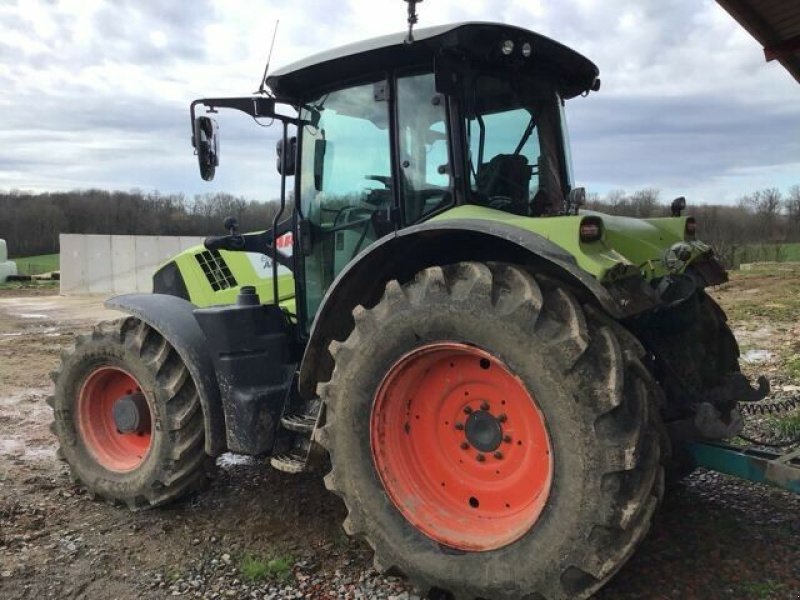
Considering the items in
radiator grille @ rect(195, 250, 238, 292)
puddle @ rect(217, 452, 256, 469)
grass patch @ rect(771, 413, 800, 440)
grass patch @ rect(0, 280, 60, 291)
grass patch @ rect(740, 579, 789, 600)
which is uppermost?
radiator grille @ rect(195, 250, 238, 292)

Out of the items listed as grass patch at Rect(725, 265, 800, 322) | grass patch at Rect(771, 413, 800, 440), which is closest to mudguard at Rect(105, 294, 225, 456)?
grass patch at Rect(771, 413, 800, 440)

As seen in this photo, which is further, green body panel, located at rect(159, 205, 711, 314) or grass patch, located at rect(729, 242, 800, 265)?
grass patch, located at rect(729, 242, 800, 265)

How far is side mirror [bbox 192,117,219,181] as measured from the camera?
3.91 metres

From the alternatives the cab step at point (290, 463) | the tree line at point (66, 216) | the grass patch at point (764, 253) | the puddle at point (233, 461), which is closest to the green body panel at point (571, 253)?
the cab step at point (290, 463)

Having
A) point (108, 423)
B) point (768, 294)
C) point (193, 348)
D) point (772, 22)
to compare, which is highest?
point (772, 22)

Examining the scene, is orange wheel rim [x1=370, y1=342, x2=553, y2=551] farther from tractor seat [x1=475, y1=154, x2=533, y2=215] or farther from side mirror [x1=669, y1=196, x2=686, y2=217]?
side mirror [x1=669, y1=196, x2=686, y2=217]

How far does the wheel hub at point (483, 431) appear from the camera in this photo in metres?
3.09

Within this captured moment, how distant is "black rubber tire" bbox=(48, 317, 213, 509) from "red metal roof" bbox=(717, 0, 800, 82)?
554cm

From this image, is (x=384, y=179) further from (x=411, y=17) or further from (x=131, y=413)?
(x=131, y=413)

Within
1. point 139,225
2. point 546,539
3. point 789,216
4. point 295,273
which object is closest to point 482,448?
point 546,539

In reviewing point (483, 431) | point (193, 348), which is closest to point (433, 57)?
point (483, 431)

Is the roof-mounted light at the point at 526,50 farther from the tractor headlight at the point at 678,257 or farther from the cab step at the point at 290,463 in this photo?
A: the cab step at the point at 290,463

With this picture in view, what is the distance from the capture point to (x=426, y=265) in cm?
359

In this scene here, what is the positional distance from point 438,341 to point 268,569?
4.78ft
